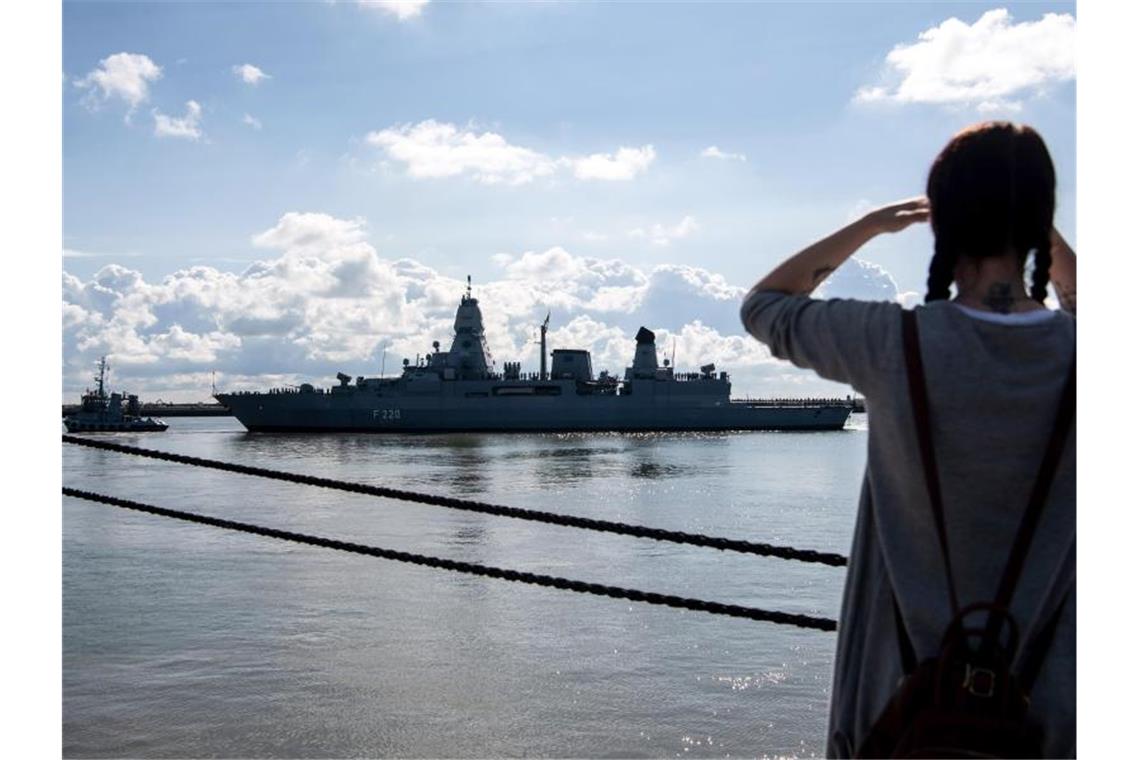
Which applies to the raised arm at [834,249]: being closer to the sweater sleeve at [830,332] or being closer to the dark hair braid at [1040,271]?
the sweater sleeve at [830,332]

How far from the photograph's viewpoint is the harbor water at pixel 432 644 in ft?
19.7

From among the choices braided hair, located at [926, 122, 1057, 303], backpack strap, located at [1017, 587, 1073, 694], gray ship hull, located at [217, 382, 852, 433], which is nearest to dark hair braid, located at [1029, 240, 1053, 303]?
braided hair, located at [926, 122, 1057, 303]

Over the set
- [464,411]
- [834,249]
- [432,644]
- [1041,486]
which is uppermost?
[834,249]

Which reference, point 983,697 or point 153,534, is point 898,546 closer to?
point 983,697

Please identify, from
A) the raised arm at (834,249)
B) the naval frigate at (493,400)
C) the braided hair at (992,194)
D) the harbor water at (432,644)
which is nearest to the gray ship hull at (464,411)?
the naval frigate at (493,400)

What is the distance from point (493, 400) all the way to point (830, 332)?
45441 millimetres

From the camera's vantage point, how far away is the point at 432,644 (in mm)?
8016

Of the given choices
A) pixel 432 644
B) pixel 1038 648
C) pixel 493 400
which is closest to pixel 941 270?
pixel 1038 648

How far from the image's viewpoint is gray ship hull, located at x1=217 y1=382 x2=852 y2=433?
150 ft

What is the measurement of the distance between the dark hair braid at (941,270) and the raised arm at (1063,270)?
0.12 meters

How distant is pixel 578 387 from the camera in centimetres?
4797

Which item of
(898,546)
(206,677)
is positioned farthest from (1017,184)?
(206,677)

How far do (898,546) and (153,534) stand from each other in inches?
610

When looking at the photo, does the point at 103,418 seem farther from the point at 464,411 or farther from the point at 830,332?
the point at 830,332
